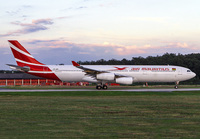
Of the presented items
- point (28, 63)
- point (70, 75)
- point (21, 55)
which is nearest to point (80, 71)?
point (70, 75)

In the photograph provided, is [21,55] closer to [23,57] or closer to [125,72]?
[23,57]

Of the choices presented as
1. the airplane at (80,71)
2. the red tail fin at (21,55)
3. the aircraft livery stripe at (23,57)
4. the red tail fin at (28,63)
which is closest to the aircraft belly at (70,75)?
the airplane at (80,71)

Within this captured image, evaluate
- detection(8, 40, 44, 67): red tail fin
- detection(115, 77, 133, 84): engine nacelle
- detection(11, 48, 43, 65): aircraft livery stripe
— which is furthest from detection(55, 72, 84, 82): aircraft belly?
detection(115, 77, 133, 84): engine nacelle

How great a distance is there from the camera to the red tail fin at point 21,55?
1815 inches

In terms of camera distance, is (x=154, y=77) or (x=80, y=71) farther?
(x=154, y=77)

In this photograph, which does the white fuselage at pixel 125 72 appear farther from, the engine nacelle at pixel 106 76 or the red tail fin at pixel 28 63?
the engine nacelle at pixel 106 76

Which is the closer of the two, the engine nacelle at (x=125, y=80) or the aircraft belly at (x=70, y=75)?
the engine nacelle at (x=125, y=80)

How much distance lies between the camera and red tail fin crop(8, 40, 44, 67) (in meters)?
46.1

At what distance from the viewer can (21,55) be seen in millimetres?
46188

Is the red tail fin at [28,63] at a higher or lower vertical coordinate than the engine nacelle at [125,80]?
higher

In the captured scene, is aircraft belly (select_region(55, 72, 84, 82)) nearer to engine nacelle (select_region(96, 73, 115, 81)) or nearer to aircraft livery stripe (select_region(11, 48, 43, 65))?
engine nacelle (select_region(96, 73, 115, 81))

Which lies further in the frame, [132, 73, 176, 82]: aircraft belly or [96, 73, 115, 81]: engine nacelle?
[132, 73, 176, 82]: aircraft belly

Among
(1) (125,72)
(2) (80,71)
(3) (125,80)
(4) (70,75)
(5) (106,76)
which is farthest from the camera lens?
(4) (70,75)

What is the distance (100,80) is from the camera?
4438 cm
